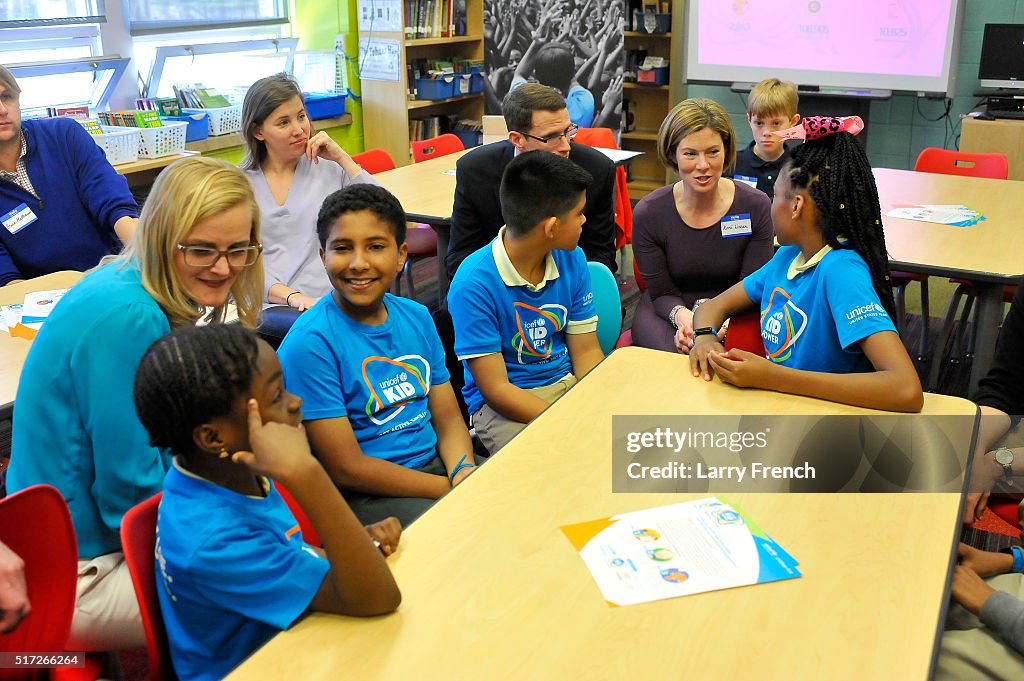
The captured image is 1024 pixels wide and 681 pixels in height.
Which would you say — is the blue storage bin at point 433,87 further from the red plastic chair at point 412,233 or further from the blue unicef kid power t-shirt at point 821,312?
the blue unicef kid power t-shirt at point 821,312

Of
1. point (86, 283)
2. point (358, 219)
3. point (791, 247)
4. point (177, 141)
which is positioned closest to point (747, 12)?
point (177, 141)

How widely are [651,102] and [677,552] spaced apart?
255 inches

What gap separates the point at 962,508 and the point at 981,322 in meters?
1.80

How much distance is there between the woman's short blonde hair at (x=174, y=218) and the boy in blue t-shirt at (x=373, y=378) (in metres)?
0.28

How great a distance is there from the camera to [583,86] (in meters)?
6.44

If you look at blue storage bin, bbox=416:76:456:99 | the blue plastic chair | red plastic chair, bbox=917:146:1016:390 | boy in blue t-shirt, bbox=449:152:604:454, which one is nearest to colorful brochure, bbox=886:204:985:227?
red plastic chair, bbox=917:146:1016:390

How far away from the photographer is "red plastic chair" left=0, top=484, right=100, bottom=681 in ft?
4.37

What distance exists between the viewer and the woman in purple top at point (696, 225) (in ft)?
9.81

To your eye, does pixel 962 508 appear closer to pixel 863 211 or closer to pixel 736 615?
pixel 736 615

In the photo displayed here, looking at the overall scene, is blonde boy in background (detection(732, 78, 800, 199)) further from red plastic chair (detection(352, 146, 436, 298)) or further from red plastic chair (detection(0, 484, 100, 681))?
red plastic chair (detection(0, 484, 100, 681))

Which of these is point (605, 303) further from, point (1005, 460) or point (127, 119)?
point (127, 119)

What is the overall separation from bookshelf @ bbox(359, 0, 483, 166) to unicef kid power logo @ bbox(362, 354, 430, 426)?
4.44 meters

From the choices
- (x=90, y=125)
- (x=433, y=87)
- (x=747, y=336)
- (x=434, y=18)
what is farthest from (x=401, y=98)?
(x=747, y=336)

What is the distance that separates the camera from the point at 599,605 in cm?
127
